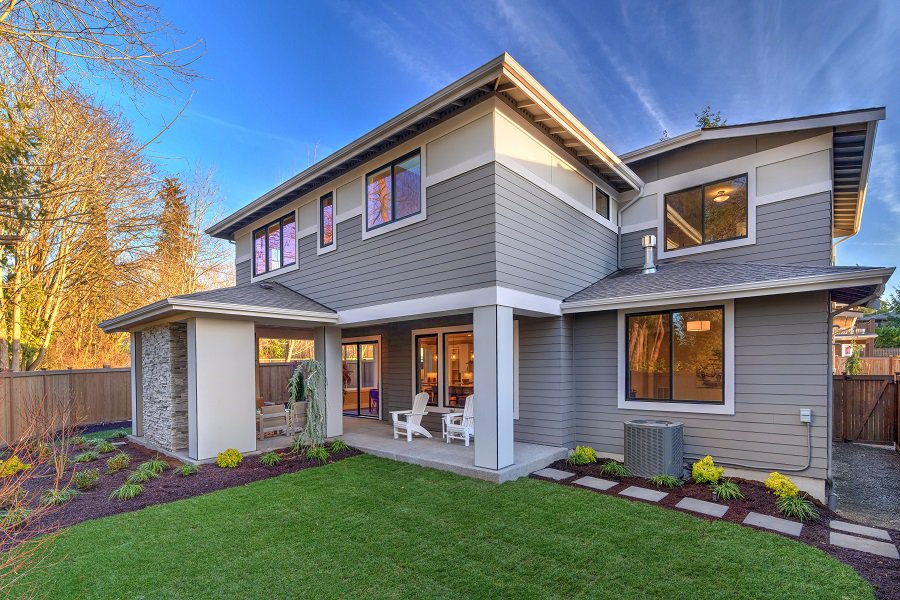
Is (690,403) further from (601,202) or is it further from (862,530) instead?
(601,202)

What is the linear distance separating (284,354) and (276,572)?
21.2m

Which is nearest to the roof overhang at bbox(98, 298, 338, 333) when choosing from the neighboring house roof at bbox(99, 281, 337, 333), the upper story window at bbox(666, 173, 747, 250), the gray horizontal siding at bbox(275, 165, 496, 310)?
the neighboring house roof at bbox(99, 281, 337, 333)

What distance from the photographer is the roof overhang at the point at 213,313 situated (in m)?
6.73

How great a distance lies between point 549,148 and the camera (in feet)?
23.6

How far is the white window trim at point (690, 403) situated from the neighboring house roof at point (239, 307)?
5.49 meters

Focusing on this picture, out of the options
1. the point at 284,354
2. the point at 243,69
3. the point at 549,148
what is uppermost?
the point at 243,69

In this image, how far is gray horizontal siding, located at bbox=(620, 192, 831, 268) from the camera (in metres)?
6.88

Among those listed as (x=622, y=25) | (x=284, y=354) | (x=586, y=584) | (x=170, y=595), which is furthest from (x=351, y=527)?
(x=284, y=354)

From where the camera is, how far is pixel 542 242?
702 centimetres

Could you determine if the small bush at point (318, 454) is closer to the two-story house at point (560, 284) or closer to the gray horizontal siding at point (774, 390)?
the two-story house at point (560, 284)

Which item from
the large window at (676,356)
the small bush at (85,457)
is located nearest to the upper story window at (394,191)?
the large window at (676,356)

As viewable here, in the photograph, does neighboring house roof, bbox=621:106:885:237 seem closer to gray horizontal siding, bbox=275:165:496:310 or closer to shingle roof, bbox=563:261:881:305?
shingle roof, bbox=563:261:881:305

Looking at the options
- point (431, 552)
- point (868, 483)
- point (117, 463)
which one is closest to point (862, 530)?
point (868, 483)

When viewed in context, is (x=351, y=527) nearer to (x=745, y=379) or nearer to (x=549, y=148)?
(x=745, y=379)
